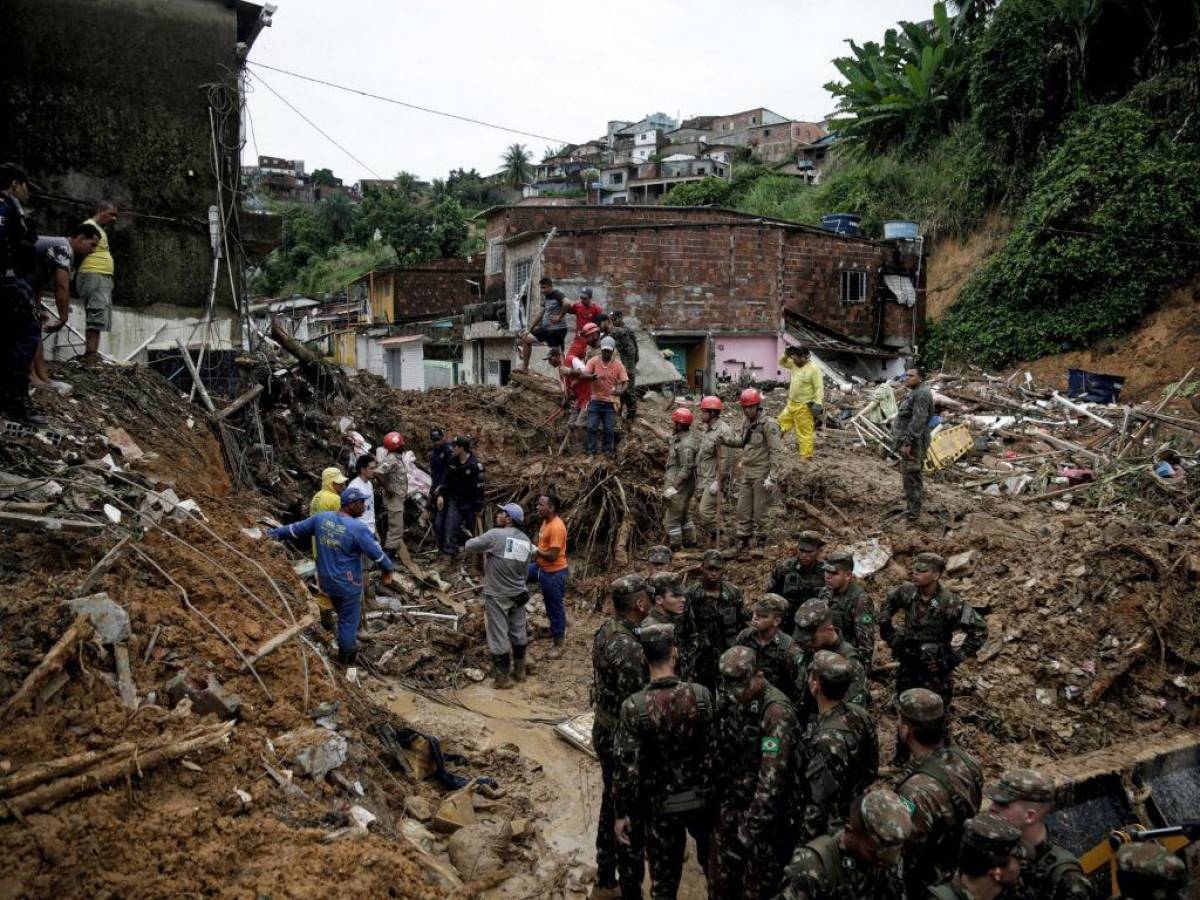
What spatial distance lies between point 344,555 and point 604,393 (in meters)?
5.21

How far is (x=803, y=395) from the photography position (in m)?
10.6

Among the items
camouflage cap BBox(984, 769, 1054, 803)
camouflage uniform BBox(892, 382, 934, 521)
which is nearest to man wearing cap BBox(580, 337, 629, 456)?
camouflage uniform BBox(892, 382, 934, 521)

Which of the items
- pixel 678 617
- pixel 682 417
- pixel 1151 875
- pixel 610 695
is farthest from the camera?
pixel 682 417

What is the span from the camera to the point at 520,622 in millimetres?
8164

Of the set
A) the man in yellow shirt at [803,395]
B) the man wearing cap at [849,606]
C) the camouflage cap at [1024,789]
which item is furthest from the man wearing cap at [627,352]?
the camouflage cap at [1024,789]

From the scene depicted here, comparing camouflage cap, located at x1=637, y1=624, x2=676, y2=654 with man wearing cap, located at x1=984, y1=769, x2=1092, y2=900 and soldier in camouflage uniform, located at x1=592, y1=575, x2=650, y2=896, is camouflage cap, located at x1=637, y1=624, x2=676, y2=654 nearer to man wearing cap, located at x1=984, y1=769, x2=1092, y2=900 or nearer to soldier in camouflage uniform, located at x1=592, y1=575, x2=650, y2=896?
soldier in camouflage uniform, located at x1=592, y1=575, x2=650, y2=896

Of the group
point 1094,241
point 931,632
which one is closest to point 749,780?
point 931,632

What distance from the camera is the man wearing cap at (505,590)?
310 inches

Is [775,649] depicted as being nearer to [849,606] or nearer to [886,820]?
[849,606]

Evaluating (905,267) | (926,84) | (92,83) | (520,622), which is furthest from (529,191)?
(520,622)

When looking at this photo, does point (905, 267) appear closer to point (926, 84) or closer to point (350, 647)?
point (926, 84)

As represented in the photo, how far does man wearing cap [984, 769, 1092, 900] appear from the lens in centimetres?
342

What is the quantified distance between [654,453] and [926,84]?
22890 mm

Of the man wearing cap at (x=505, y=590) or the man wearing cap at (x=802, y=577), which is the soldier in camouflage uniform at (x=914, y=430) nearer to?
the man wearing cap at (x=802, y=577)
